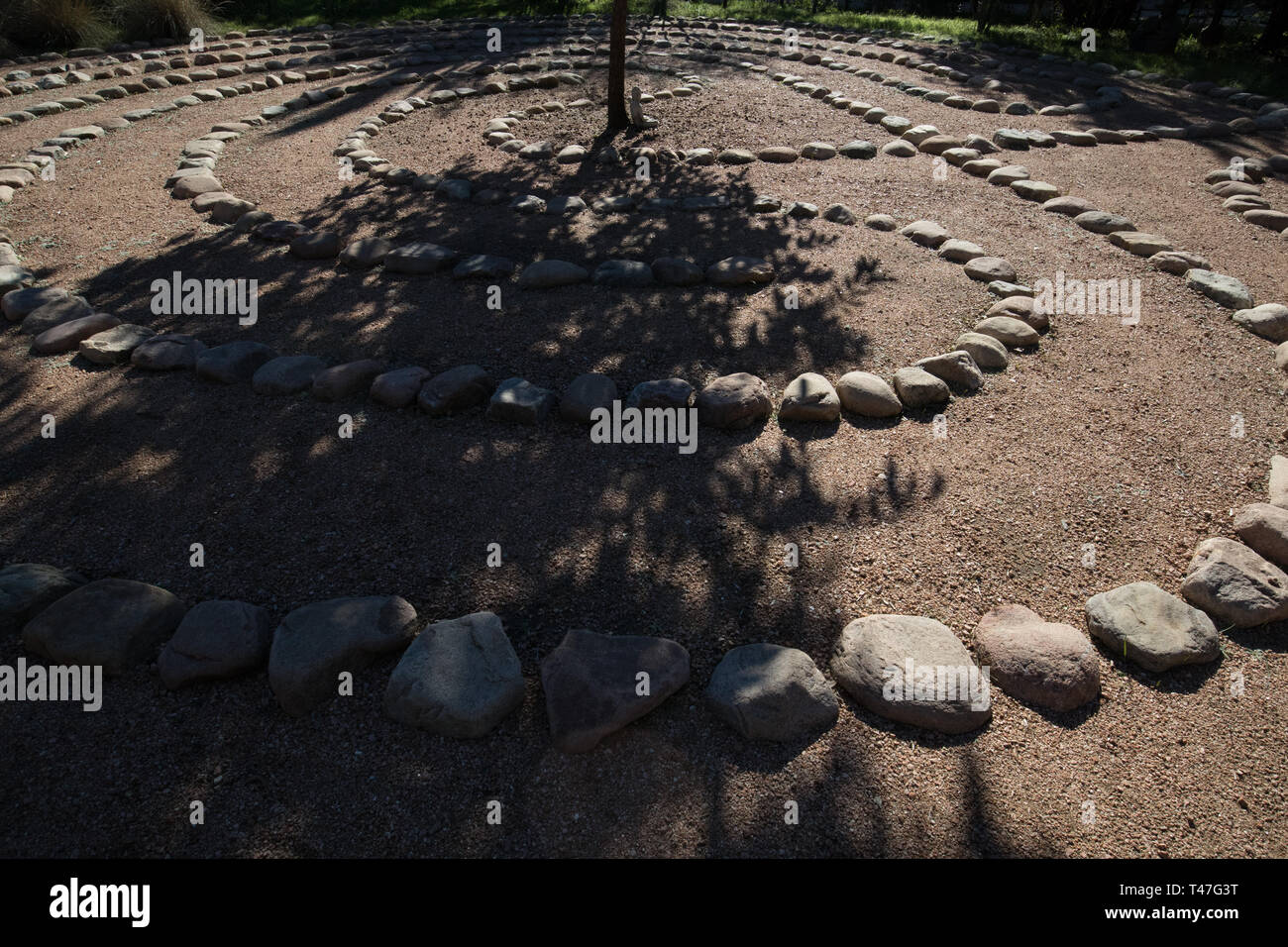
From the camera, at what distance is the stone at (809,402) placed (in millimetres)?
4062

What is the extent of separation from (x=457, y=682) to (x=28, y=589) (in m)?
1.82

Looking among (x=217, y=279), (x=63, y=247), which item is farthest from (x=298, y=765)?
(x=63, y=247)

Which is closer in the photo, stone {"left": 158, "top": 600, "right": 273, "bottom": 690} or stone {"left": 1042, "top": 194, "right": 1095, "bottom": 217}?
stone {"left": 158, "top": 600, "right": 273, "bottom": 690}

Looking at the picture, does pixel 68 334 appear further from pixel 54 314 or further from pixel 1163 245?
pixel 1163 245

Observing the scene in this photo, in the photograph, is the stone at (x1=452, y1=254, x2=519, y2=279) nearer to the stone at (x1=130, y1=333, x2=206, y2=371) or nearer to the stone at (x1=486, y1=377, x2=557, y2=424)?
the stone at (x1=486, y1=377, x2=557, y2=424)

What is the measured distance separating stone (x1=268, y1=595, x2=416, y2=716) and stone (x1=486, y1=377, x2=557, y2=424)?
140cm

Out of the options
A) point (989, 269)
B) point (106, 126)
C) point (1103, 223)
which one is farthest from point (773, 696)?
point (106, 126)

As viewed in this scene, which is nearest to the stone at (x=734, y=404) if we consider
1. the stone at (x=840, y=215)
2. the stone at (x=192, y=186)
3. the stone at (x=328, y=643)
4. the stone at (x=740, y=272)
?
the stone at (x=740, y=272)

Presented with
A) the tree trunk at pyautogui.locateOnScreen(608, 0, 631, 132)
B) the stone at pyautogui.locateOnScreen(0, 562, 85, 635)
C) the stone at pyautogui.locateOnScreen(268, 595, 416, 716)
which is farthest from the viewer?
the tree trunk at pyautogui.locateOnScreen(608, 0, 631, 132)

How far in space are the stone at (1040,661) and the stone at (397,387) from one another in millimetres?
3066

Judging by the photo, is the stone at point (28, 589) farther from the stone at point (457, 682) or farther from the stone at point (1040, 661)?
the stone at point (1040, 661)

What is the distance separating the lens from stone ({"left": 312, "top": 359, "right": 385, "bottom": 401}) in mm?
4281

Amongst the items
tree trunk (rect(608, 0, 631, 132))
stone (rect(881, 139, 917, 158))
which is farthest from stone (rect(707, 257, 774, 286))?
tree trunk (rect(608, 0, 631, 132))
